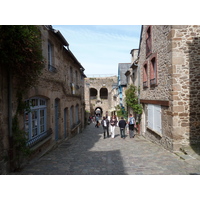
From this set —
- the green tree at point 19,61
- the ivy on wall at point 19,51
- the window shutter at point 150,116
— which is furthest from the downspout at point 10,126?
the window shutter at point 150,116

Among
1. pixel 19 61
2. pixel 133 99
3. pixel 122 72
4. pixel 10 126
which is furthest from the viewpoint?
pixel 122 72

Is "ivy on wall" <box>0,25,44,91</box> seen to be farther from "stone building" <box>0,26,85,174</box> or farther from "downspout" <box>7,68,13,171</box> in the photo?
"stone building" <box>0,26,85,174</box>

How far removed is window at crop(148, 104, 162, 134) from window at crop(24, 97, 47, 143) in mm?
4991

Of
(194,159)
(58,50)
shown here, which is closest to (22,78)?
(58,50)

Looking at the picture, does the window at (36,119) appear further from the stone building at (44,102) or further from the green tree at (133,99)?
the green tree at (133,99)

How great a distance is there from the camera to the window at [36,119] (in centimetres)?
555

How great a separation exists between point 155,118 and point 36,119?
5431 mm

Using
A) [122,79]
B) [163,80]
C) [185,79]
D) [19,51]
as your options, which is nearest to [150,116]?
[163,80]

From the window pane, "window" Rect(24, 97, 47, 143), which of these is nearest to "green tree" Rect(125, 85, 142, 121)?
"window" Rect(24, 97, 47, 143)

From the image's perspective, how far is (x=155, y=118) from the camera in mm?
8461

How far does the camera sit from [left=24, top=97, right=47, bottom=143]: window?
555 centimetres

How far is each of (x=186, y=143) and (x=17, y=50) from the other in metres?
6.26

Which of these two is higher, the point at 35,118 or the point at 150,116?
the point at 35,118

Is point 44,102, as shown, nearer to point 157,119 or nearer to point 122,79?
point 157,119
